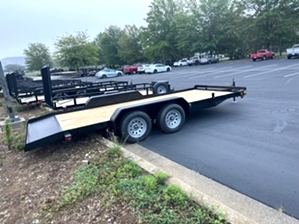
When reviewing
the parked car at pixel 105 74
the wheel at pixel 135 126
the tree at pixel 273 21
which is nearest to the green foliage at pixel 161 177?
the wheel at pixel 135 126

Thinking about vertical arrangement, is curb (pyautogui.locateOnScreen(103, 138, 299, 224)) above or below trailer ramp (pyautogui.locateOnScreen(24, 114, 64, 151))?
below

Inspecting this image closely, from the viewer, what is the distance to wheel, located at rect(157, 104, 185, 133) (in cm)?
532

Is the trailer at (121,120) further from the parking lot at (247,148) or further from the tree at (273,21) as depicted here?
the tree at (273,21)

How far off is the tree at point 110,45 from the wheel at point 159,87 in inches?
2126

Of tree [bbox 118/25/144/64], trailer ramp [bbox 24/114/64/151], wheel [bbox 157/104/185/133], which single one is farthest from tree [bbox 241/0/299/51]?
trailer ramp [bbox 24/114/64/151]

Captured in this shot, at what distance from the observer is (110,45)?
6259 cm

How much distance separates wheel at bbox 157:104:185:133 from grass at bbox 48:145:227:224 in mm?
1600

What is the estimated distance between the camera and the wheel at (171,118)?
5.32m

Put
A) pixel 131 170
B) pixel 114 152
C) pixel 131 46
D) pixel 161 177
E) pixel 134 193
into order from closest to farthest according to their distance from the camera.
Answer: pixel 134 193
pixel 161 177
pixel 131 170
pixel 114 152
pixel 131 46

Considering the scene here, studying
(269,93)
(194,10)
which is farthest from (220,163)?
(194,10)

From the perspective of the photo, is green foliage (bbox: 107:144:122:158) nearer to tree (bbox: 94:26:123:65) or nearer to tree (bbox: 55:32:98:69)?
tree (bbox: 55:32:98:69)

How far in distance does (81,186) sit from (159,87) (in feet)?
22.9

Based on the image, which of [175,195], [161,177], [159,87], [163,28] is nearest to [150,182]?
[161,177]

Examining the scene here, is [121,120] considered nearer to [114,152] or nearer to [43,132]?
[114,152]
